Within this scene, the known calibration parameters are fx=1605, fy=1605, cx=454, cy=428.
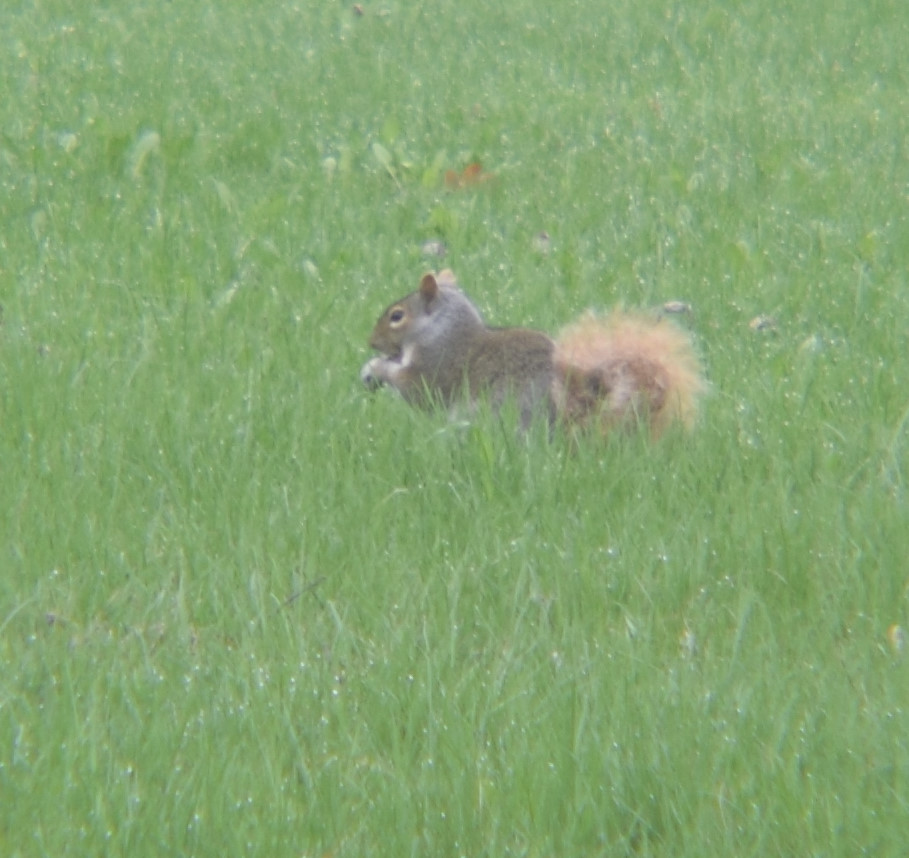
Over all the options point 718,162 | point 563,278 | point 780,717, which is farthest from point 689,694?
point 718,162

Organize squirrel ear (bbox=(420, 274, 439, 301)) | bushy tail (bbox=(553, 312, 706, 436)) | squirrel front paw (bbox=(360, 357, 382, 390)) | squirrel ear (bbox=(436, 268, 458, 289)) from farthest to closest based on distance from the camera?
squirrel ear (bbox=(436, 268, 458, 289)), squirrel ear (bbox=(420, 274, 439, 301)), squirrel front paw (bbox=(360, 357, 382, 390)), bushy tail (bbox=(553, 312, 706, 436))

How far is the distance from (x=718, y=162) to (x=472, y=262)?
72.0 inches

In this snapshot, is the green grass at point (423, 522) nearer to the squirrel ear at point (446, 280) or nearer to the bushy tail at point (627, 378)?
the bushy tail at point (627, 378)

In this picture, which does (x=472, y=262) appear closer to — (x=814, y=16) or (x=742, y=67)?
(x=742, y=67)

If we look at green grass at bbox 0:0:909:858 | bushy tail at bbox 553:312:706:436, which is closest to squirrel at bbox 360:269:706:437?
bushy tail at bbox 553:312:706:436

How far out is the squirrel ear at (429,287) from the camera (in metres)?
4.38

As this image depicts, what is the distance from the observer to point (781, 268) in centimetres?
537

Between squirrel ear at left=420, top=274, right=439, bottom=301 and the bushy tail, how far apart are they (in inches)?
23.4

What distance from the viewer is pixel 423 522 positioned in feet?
11.0

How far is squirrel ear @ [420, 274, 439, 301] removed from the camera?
438cm

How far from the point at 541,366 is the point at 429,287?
61cm

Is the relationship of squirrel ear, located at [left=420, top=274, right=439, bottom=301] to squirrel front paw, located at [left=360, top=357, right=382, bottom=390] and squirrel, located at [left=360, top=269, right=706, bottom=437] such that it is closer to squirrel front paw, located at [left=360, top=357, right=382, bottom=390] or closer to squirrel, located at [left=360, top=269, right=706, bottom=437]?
squirrel, located at [left=360, top=269, right=706, bottom=437]

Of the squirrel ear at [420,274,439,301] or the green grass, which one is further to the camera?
the squirrel ear at [420,274,439,301]

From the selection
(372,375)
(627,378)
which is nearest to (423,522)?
(627,378)
